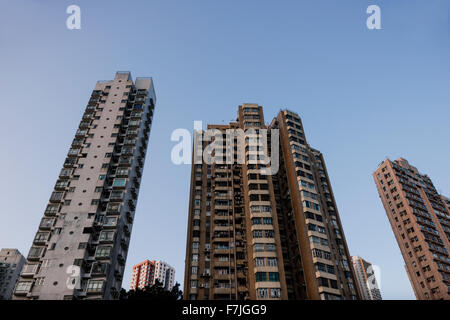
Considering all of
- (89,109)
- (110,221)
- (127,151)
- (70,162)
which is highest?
(89,109)

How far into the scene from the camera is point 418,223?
74188mm

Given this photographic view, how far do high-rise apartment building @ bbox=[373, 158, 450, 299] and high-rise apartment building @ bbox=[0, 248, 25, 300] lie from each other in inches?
4653

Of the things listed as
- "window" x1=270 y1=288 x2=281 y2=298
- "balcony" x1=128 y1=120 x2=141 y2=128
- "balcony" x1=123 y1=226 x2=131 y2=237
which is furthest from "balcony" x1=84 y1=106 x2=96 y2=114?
"window" x1=270 y1=288 x2=281 y2=298

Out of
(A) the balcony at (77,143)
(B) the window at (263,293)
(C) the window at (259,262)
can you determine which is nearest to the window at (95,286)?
(B) the window at (263,293)

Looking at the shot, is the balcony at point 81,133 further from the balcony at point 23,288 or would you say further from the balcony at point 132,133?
the balcony at point 23,288

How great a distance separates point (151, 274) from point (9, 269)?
193 feet

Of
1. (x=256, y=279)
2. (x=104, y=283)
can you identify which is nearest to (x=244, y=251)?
(x=256, y=279)

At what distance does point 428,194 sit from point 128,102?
7981 centimetres

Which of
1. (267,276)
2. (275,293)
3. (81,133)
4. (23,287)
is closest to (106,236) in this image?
(23,287)

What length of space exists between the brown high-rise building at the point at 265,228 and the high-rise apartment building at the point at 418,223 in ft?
83.5

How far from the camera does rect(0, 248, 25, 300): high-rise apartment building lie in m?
107

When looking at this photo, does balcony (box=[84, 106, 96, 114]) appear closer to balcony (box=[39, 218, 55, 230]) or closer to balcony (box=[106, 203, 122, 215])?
balcony (box=[106, 203, 122, 215])

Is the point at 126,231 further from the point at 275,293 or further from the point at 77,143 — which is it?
the point at 275,293

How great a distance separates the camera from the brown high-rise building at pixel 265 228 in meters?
46.2
